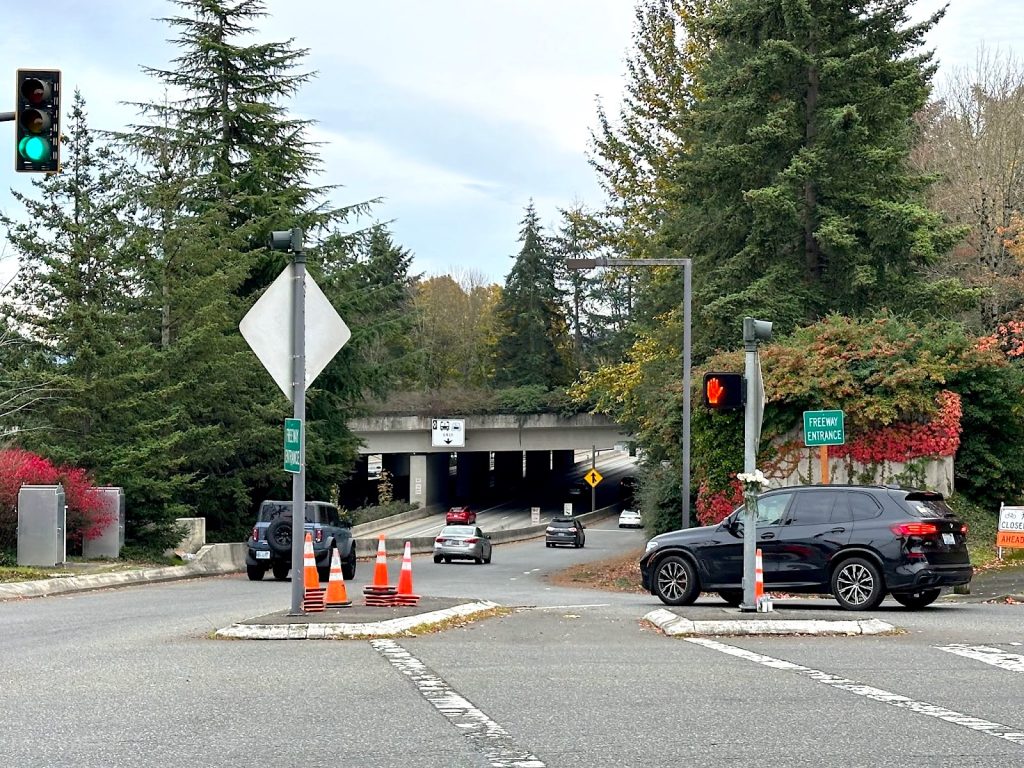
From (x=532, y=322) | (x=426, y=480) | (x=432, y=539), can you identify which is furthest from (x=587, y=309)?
(x=432, y=539)

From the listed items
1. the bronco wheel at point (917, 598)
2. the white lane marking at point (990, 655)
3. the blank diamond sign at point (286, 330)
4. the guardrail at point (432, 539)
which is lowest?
the guardrail at point (432, 539)

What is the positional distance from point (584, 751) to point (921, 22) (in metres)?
34.6

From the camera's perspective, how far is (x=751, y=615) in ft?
50.2

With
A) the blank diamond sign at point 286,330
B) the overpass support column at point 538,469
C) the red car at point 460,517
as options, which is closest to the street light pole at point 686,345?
the blank diamond sign at point 286,330

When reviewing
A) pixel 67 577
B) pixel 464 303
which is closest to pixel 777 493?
pixel 67 577

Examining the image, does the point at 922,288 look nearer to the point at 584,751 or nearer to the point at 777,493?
the point at 777,493

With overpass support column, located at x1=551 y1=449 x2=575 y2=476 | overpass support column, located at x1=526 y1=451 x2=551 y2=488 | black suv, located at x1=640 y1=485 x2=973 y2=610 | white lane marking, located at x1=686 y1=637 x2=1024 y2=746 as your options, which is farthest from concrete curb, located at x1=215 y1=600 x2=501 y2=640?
overpass support column, located at x1=551 y1=449 x2=575 y2=476

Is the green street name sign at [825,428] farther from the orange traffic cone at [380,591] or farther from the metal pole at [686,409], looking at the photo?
the orange traffic cone at [380,591]

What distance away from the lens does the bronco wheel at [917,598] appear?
1917 cm

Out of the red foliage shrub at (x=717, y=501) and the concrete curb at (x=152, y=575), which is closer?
the concrete curb at (x=152, y=575)

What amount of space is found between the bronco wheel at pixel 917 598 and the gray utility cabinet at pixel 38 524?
16518mm

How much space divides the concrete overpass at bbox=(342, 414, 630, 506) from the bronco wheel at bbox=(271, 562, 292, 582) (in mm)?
41352

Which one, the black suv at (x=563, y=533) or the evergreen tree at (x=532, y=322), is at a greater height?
the evergreen tree at (x=532, y=322)

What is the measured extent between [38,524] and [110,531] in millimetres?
4513
